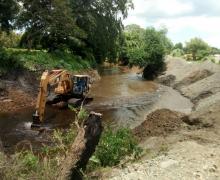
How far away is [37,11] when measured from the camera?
29781mm

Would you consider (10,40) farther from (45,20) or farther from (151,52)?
(151,52)

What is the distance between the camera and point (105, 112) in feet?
68.1

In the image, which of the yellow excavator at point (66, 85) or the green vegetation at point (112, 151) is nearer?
the green vegetation at point (112, 151)

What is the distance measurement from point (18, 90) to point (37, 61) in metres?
5.00

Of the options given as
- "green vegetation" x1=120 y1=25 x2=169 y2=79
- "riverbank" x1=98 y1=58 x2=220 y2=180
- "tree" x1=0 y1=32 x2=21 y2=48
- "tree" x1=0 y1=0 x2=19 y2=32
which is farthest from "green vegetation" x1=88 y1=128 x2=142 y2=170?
"tree" x1=0 y1=32 x2=21 y2=48

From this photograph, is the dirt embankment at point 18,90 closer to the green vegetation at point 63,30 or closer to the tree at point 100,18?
the green vegetation at point 63,30

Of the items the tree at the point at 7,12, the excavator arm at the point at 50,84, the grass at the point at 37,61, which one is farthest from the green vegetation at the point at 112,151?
the tree at the point at 7,12

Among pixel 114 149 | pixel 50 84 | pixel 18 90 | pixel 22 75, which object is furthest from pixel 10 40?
pixel 114 149

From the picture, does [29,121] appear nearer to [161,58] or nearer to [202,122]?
[202,122]

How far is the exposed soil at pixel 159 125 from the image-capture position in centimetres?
1434

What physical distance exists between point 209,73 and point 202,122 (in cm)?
1834

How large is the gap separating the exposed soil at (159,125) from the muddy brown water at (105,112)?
0.66 m

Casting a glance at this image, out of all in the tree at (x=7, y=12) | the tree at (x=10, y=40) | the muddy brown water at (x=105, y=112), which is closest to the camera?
the muddy brown water at (x=105, y=112)

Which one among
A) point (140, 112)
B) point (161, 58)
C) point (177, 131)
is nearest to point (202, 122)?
point (177, 131)
